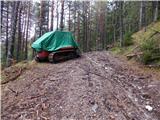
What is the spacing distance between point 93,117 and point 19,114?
5.73ft

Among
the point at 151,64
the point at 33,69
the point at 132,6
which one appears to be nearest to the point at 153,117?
the point at 151,64

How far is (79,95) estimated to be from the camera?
20.9 ft

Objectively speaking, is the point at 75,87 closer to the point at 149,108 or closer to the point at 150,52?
the point at 149,108

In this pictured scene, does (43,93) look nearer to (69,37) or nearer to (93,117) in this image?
(93,117)

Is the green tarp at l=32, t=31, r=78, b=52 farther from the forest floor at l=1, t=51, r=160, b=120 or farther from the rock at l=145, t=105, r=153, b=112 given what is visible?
the rock at l=145, t=105, r=153, b=112

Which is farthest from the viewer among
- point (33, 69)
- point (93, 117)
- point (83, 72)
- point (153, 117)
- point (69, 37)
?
point (69, 37)

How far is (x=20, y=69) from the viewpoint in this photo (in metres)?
9.12

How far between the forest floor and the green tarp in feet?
6.40

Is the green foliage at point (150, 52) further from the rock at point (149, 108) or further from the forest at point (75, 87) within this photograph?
the rock at point (149, 108)

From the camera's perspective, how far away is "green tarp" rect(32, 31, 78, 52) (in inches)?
437

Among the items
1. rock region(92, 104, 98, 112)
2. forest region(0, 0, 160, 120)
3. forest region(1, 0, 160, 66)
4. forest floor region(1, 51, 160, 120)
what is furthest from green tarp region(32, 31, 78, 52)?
forest region(1, 0, 160, 66)

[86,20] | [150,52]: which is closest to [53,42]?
[150,52]

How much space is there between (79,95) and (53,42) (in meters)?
5.56

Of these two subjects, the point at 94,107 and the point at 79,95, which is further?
the point at 79,95
